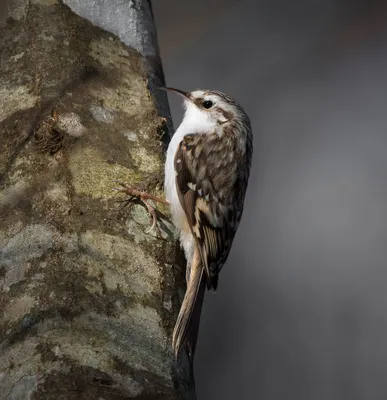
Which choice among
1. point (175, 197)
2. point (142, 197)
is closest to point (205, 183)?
point (175, 197)

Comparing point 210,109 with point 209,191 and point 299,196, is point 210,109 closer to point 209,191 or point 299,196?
point 209,191

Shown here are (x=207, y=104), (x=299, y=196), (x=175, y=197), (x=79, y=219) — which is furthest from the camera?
(x=299, y=196)

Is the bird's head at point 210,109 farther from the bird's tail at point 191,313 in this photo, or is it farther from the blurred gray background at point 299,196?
the blurred gray background at point 299,196

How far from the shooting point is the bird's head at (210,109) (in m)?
3.93

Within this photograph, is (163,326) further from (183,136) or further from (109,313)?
(183,136)

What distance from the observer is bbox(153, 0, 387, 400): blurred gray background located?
5.13 metres

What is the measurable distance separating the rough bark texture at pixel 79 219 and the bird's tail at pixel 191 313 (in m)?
0.04

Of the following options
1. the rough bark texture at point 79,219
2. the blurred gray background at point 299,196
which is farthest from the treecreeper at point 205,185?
the blurred gray background at point 299,196

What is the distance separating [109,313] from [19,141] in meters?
0.70

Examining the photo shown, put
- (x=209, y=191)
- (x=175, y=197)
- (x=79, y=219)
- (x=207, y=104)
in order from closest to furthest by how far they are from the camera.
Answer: (x=79, y=219) → (x=175, y=197) → (x=209, y=191) → (x=207, y=104)

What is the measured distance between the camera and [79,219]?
2.58 meters

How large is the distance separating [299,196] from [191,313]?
110 inches

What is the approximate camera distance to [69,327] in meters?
2.27

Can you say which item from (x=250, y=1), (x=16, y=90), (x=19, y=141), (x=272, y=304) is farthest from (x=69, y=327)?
(x=250, y=1)
